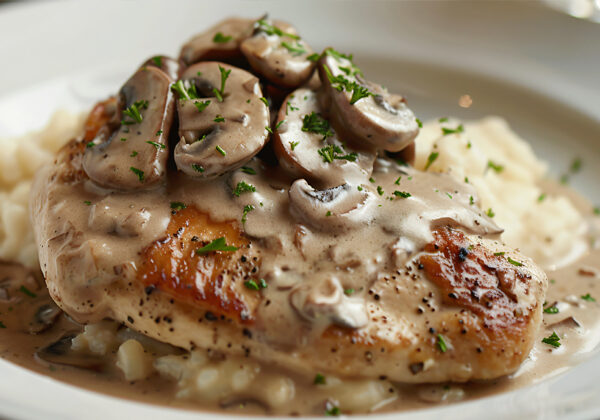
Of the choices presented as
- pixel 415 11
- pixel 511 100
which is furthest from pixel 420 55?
pixel 511 100

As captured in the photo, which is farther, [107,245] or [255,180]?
[255,180]

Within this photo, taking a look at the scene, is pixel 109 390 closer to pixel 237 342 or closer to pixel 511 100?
pixel 237 342

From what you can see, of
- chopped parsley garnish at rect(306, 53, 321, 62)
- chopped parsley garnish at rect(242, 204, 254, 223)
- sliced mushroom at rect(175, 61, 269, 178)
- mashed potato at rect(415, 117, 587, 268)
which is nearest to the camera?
chopped parsley garnish at rect(242, 204, 254, 223)

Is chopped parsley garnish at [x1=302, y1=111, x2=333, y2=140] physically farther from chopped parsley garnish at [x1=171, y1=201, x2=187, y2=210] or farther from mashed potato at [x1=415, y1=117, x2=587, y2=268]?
mashed potato at [x1=415, y1=117, x2=587, y2=268]

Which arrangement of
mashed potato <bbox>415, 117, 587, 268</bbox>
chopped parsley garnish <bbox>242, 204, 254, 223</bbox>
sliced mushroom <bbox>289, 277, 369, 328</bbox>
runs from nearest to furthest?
sliced mushroom <bbox>289, 277, 369, 328</bbox> < chopped parsley garnish <bbox>242, 204, 254, 223</bbox> < mashed potato <bbox>415, 117, 587, 268</bbox>

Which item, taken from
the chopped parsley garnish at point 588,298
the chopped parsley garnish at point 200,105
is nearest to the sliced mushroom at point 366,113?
the chopped parsley garnish at point 200,105

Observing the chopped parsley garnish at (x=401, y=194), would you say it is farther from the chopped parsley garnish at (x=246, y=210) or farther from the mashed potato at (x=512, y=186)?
the chopped parsley garnish at (x=246, y=210)

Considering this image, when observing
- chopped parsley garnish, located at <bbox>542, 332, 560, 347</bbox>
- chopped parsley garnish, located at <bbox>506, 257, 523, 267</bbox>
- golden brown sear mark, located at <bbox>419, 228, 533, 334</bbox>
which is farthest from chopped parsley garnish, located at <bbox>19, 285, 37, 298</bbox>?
chopped parsley garnish, located at <bbox>542, 332, 560, 347</bbox>

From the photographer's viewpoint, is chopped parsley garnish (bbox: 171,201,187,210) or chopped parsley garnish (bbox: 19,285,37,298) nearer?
chopped parsley garnish (bbox: 171,201,187,210)
